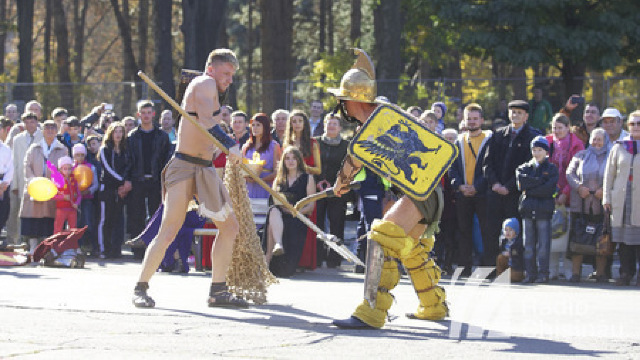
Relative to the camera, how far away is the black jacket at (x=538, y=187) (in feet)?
40.9

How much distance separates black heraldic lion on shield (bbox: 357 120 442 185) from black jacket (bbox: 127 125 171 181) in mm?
7221

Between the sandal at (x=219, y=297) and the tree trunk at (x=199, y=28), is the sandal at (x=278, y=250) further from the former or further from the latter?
the tree trunk at (x=199, y=28)

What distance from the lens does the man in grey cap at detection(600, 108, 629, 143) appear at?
43.6 feet

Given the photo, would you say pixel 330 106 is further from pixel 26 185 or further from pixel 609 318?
pixel 609 318

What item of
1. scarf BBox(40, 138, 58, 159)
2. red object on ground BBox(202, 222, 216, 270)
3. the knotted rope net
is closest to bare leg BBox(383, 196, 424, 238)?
the knotted rope net

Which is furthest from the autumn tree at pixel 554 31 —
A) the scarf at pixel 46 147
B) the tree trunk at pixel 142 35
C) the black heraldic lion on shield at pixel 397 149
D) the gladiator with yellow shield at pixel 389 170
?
the tree trunk at pixel 142 35

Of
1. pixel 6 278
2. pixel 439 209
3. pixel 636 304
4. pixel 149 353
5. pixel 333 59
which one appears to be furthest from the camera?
pixel 333 59

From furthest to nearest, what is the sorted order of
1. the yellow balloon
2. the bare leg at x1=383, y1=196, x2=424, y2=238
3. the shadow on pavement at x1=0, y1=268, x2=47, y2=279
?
the yellow balloon
the shadow on pavement at x1=0, y1=268, x2=47, y2=279
the bare leg at x1=383, y1=196, x2=424, y2=238

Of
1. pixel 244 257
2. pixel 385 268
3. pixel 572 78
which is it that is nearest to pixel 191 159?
pixel 244 257

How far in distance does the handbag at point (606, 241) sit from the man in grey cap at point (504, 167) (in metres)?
0.98

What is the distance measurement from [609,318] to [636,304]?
1244mm

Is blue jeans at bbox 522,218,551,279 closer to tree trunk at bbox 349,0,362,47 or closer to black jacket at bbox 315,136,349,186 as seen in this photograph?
black jacket at bbox 315,136,349,186

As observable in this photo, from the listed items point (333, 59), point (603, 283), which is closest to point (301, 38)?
point (333, 59)

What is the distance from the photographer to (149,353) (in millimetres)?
6902
